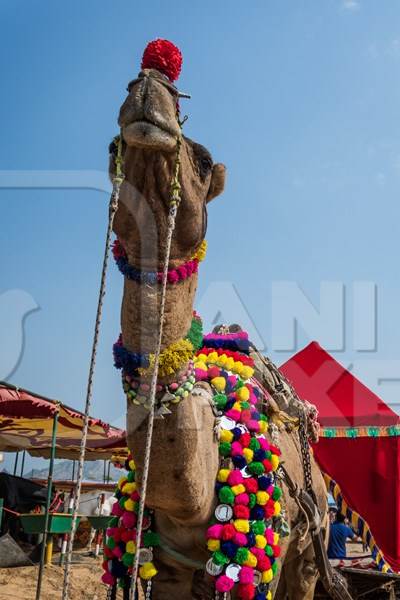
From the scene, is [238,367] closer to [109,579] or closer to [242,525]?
[242,525]

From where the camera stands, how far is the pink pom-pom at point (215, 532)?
375 cm

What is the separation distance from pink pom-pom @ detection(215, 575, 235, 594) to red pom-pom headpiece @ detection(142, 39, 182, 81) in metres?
2.74

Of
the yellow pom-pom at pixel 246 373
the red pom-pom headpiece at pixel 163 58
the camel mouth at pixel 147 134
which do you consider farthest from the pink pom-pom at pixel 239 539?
the red pom-pom headpiece at pixel 163 58

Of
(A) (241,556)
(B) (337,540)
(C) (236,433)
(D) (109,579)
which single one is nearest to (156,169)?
(C) (236,433)

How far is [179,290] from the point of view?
316 centimetres

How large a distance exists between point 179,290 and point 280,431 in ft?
8.09

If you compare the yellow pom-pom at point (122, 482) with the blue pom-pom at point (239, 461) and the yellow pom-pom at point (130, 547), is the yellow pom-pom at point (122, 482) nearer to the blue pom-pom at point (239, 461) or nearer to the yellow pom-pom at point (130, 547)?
the yellow pom-pom at point (130, 547)

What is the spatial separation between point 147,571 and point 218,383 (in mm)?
1267

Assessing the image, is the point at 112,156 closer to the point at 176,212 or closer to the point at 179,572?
the point at 176,212

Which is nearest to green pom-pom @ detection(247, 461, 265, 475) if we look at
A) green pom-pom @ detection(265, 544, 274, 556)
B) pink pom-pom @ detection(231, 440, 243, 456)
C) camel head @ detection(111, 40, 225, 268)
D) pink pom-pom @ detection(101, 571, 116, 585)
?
pink pom-pom @ detection(231, 440, 243, 456)

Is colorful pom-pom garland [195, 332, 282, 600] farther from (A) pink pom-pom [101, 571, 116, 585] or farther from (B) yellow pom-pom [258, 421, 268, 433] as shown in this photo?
(A) pink pom-pom [101, 571, 116, 585]

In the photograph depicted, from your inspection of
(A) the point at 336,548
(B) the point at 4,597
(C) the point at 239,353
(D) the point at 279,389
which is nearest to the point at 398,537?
(A) the point at 336,548

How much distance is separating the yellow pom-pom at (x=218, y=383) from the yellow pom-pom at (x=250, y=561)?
1070 millimetres

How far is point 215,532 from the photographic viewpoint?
148 inches
